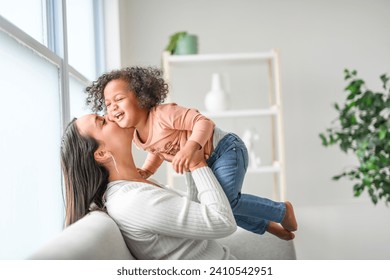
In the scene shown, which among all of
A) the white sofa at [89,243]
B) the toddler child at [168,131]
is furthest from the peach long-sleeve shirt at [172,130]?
the white sofa at [89,243]

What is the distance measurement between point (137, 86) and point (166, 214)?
0.70 ft

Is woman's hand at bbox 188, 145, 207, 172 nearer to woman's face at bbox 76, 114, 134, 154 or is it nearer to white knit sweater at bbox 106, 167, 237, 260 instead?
white knit sweater at bbox 106, 167, 237, 260

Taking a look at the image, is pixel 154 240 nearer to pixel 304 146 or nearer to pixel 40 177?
pixel 40 177

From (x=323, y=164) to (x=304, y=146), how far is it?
0.12 meters

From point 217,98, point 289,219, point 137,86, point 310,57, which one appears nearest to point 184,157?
point 137,86

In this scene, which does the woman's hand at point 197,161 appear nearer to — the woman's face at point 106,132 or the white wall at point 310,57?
the woman's face at point 106,132

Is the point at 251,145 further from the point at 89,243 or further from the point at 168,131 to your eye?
the point at 89,243

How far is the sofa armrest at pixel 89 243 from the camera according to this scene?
66 cm

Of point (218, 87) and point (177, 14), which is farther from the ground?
point (177, 14)

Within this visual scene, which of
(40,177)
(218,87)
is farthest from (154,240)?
(218,87)

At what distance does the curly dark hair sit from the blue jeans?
146 millimetres

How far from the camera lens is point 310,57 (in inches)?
86.7

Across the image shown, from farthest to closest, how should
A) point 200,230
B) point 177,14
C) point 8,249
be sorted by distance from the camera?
point 177,14 → point 8,249 → point 200,230
